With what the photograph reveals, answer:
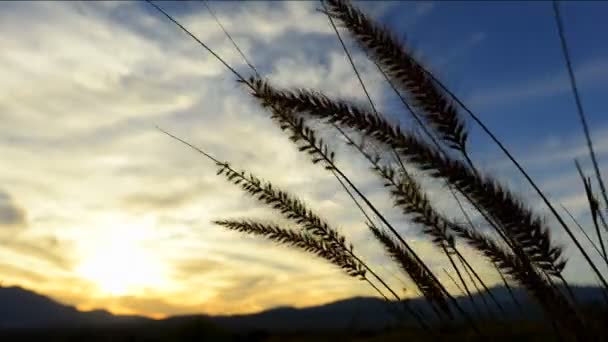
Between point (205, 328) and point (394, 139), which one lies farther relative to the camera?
point (205, 328)

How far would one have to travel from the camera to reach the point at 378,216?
8.49 ft

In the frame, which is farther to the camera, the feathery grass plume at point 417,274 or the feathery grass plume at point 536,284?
the feathery grass plume at point 417,274

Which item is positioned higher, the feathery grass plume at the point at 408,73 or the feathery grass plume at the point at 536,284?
the feathery grass plume at the point at 408,73

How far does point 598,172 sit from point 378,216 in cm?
77

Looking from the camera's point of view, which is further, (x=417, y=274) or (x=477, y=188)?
(x=417, y=274)

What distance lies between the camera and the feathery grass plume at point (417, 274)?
96.9 inches

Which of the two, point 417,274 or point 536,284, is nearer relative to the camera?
point 536,284

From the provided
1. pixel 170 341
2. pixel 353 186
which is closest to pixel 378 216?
pixel 353 186

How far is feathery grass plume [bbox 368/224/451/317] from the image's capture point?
2461 millimetres

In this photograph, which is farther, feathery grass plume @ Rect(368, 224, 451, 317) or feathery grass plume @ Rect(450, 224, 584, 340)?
feathery grass plume @ Rect(368, 224, 451, 317)

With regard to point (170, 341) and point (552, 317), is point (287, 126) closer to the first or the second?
point (552, 317)

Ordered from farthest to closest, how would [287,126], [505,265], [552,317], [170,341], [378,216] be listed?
[170,341], [378,216], [287,126], [505,265], [552,317]

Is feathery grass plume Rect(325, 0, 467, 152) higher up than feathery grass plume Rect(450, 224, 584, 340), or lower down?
higher up

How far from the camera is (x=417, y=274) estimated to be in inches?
100.0
